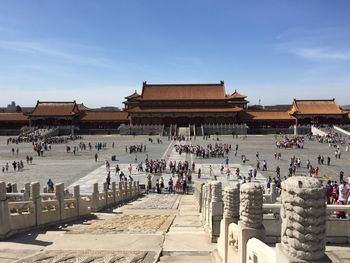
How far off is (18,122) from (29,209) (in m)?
86.4

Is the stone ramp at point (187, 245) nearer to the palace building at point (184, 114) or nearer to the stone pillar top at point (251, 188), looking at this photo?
the stone pillar top at point (251, 188)

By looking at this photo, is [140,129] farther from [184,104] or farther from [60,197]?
[60,197]

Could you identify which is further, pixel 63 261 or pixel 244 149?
pixel 244 149

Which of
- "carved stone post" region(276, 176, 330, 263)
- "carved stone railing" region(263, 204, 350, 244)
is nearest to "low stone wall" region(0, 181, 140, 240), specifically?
"carved stone railing" region(263, 204, 350, 244)

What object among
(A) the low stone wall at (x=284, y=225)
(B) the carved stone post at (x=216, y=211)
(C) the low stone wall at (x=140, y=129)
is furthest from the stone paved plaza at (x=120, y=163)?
(A) the low stone wall at (x=284, y=225)

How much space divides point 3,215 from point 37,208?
163cm

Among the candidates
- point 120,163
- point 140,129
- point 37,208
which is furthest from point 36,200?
point 140,129

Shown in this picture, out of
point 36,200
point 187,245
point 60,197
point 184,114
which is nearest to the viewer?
point 187,245

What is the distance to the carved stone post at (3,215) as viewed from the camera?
1071 cm

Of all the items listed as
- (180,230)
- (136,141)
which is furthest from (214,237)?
(136,141)

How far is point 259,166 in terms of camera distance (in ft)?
132

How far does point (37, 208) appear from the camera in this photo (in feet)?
40.8

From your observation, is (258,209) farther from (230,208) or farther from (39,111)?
(39,111)

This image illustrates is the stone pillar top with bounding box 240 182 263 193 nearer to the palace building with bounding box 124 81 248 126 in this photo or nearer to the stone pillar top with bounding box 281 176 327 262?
the stone pillar top with bounding box 281 176 327 262
